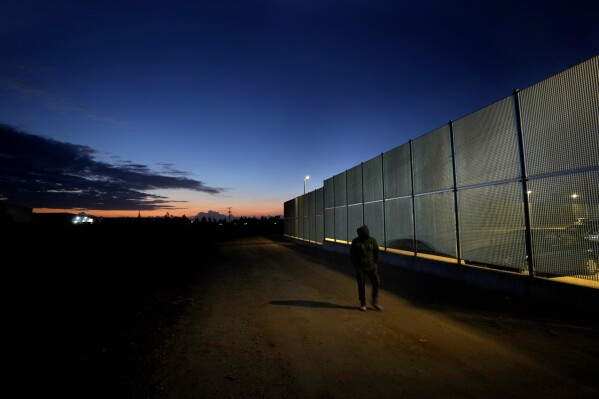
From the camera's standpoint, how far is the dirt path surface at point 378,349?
13.1 feet

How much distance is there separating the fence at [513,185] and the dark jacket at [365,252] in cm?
383

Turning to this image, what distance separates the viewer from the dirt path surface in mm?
3980

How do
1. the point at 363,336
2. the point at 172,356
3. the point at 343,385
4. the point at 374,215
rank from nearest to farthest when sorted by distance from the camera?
the point at 343,385 → the point at 172,356 → the point at 363,336 → the point at 374,215

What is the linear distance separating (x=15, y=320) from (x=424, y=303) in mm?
8878

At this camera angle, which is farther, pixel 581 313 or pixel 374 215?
pixel 374 215

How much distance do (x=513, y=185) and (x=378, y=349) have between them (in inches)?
242

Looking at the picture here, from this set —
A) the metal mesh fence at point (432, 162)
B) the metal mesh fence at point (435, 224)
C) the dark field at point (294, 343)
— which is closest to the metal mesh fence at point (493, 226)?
the metal mesh fence at point (435, 224)

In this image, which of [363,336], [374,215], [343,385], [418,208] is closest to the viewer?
[343,385]

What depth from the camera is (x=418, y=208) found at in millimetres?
13617

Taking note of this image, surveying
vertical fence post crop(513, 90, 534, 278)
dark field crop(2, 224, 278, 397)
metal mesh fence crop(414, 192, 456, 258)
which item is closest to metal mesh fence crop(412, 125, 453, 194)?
metal mesh fence crop(414, 192, 456, 258)

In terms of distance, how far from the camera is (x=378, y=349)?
5.20 metres

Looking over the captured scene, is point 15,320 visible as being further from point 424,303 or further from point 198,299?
point 424,303

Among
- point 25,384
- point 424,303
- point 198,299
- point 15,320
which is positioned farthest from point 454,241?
point 15,320

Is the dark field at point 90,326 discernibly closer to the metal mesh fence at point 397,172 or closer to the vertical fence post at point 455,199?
the vertical fence post at point 455,199
